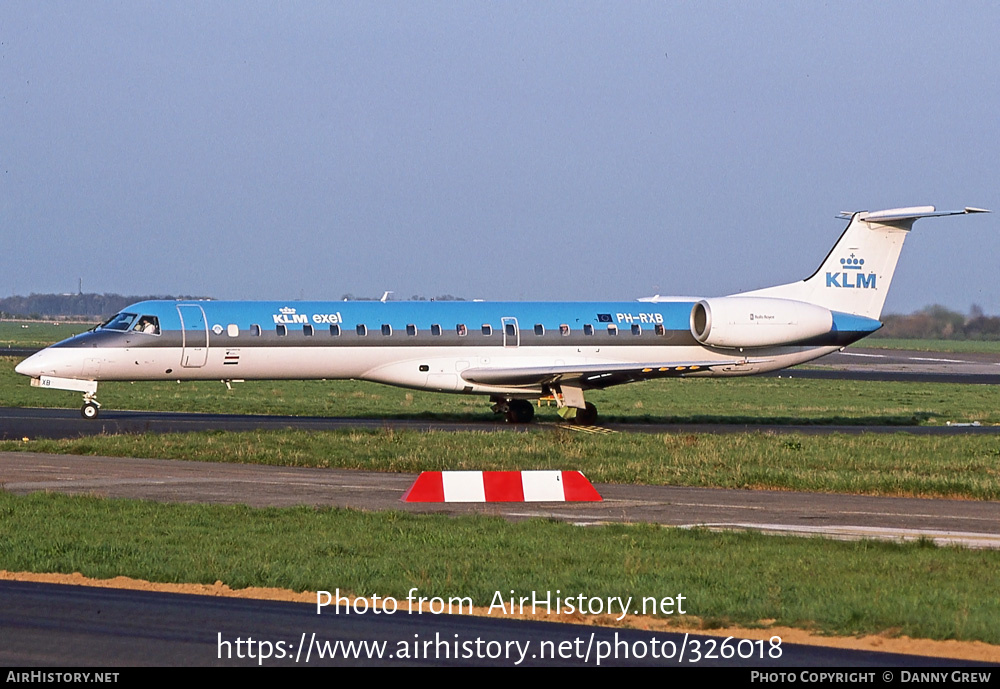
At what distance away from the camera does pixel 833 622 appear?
10406mm

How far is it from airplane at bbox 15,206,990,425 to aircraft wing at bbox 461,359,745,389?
41 mm

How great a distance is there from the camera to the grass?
10.9 meters

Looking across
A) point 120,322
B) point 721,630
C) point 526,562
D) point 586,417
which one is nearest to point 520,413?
point 586,417

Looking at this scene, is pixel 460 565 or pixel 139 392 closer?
pixel 460 565

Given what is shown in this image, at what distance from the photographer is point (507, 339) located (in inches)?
1352

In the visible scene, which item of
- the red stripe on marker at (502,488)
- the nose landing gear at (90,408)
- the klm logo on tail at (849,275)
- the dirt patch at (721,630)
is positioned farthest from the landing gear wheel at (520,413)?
the dirt patch at (721,630)

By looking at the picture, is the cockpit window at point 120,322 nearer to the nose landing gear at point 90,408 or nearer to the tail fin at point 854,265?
the nose landing gear at point 90,408

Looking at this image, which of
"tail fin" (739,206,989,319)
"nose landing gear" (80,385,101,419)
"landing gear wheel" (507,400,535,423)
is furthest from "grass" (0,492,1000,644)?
"tail fin" (739,206,989,319)

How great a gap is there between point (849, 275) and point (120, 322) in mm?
20212

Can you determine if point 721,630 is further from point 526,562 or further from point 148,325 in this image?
point 148,325
